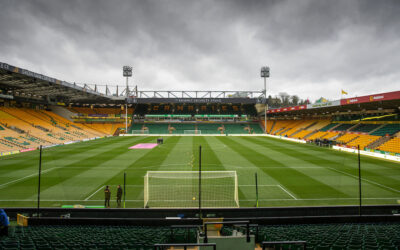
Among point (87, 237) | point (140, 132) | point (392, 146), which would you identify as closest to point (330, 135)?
point (392, 146)

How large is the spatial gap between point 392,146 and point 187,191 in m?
27.9

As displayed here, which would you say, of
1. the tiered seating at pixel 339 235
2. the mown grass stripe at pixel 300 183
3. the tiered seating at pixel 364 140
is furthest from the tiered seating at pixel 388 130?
the tiered seating at pixel 339 235

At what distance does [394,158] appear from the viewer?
20.3m

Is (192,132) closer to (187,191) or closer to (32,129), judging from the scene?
(32,129)

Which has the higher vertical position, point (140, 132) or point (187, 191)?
point (140, 132)

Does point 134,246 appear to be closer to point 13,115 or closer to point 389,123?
point 389,123

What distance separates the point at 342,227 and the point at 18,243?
9.43 metres

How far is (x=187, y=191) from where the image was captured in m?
12.1

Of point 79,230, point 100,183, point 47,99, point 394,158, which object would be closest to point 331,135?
point 394,158

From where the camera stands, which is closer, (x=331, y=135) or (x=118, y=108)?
(x=331, y=135)

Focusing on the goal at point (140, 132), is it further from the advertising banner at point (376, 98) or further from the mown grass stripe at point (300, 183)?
the advertising banner at point (376, 98)

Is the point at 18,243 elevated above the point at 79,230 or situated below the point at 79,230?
above

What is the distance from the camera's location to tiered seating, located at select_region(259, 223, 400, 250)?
15.4 feet

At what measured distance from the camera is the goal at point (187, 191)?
33.7 feet
